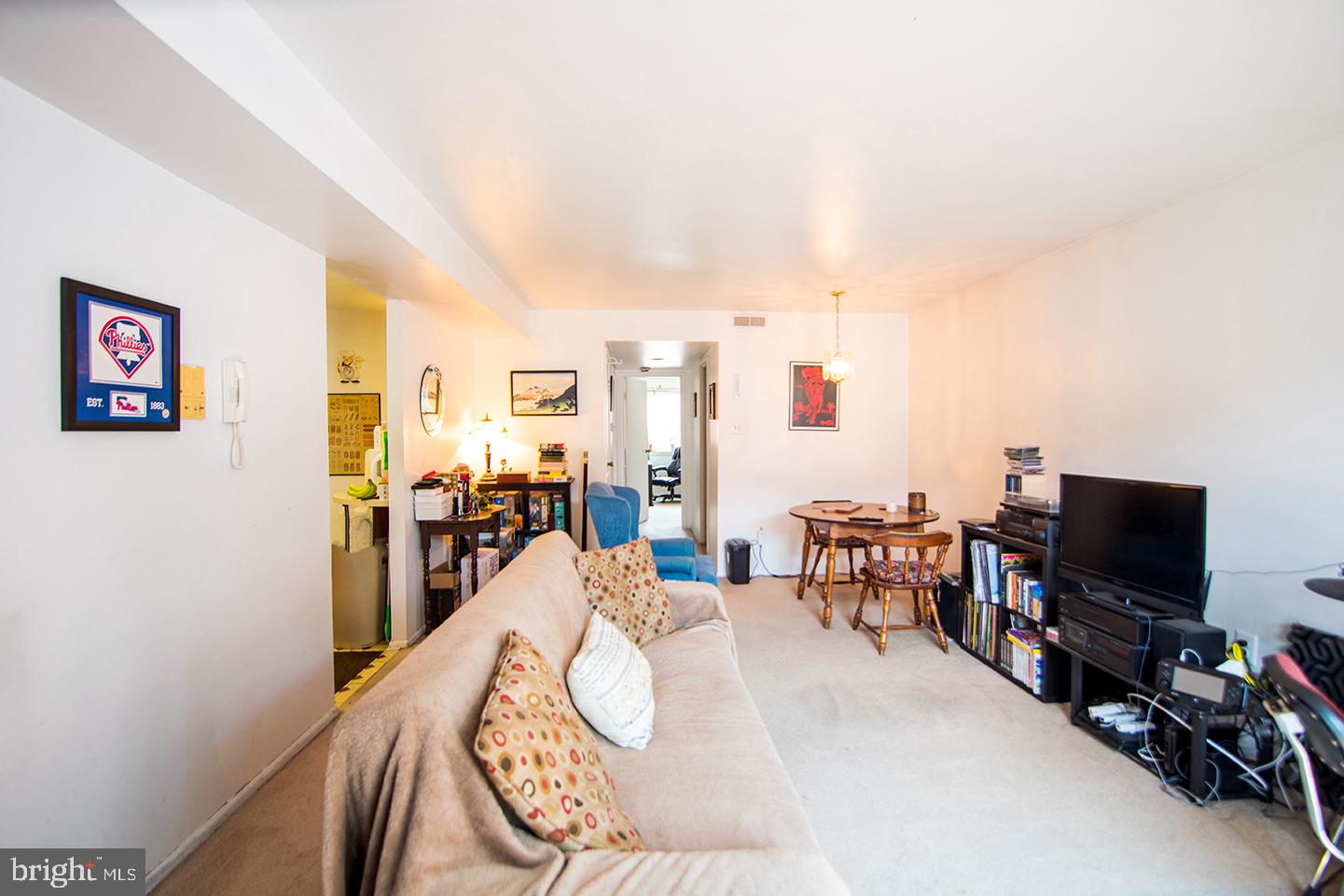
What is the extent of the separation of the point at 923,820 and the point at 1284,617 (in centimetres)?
173

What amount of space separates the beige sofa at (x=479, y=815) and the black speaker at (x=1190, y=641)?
1821 millimetres

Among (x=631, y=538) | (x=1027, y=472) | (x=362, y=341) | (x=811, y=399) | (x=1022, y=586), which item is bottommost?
(x=1022, y=586)

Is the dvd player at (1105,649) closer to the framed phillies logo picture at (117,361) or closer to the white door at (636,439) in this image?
the framed phillies logo picture at (117,361)

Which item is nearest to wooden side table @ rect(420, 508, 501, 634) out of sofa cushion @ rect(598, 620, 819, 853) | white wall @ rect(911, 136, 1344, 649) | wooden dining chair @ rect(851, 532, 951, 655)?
sofa cushion @ rect(598, 620, 819, 853)

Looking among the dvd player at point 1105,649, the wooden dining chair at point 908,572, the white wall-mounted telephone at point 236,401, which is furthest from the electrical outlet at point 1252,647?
the white wall-mounted telephone at point 236,401

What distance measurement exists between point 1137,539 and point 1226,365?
0.87 metres

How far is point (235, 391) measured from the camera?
203 centimetres

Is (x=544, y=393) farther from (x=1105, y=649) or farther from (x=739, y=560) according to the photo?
(x=1105, y=649)

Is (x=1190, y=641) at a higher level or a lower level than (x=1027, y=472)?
lower

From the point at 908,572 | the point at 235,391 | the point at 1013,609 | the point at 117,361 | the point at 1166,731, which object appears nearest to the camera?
the point at 117,361

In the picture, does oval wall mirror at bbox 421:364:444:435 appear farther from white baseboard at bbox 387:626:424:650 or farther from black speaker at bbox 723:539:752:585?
black speaker at bbox 723:539:752:585

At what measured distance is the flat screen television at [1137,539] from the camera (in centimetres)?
212

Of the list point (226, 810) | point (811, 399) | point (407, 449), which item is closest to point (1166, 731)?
point (811, 399)

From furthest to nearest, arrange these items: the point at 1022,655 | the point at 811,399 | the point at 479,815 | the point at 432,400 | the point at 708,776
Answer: the point at 811,399
the point at 432,400
the point at 1022,655
the point at 708,776
the point at 479,815
